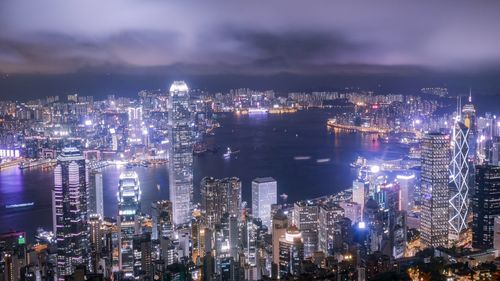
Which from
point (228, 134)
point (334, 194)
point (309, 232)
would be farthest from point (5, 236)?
point (228, 134)

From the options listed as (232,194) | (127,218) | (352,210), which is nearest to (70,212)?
(127,218)

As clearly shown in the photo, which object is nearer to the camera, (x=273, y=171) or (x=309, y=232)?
(x=309, y=232)

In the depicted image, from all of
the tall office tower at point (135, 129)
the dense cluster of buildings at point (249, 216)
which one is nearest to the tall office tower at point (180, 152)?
the dense cluster of buildings at point (249, 216)

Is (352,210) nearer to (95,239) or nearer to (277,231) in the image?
(277,231)

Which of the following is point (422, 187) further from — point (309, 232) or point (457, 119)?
point (309, 232)

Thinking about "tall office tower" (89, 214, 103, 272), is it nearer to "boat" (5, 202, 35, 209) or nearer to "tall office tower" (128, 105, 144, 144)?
"boat" (5, 202, 35, 209)

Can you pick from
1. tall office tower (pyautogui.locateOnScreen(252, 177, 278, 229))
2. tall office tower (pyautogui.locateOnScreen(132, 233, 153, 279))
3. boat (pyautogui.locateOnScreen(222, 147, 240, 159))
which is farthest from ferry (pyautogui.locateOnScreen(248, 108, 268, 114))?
tall office tower (pyautogui.locateOnScreen(132, 233, 153, 279))
